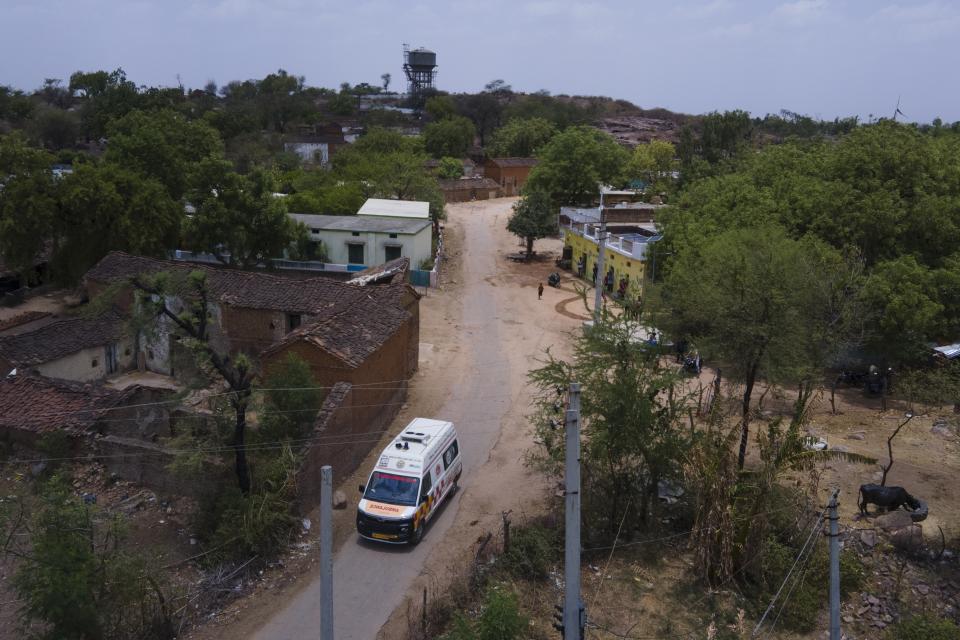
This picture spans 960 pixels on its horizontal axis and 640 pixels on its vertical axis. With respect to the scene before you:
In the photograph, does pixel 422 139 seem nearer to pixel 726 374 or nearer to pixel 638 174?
pixel 638 174

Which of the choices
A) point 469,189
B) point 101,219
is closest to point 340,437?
point 101,219

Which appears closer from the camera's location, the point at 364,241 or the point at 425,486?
the point at 425,486

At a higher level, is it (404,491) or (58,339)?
(58,339)

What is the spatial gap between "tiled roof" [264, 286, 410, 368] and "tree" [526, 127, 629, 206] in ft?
101

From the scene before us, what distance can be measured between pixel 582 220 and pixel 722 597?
117ft

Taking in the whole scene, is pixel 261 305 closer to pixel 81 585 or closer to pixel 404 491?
pixel 404 491

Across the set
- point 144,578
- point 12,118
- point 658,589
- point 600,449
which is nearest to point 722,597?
point 658,589

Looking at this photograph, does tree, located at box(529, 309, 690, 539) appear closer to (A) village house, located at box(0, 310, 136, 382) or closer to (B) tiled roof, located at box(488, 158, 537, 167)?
(A) village house, located at box(0, 310, 136, 382)

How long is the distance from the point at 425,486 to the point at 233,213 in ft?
66.9

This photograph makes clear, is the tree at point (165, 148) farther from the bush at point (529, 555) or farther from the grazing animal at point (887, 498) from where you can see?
the grazing animal at point (887, 498)

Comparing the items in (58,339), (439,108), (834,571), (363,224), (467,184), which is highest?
(439,108)

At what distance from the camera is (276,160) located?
2746 inches

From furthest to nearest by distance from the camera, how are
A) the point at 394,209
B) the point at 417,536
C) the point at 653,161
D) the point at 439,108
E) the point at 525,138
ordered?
the point at 439,108
the point at 525,138
the point at 653,161
the point at 394,209
the point at 417,536

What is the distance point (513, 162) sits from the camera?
3209 inches
